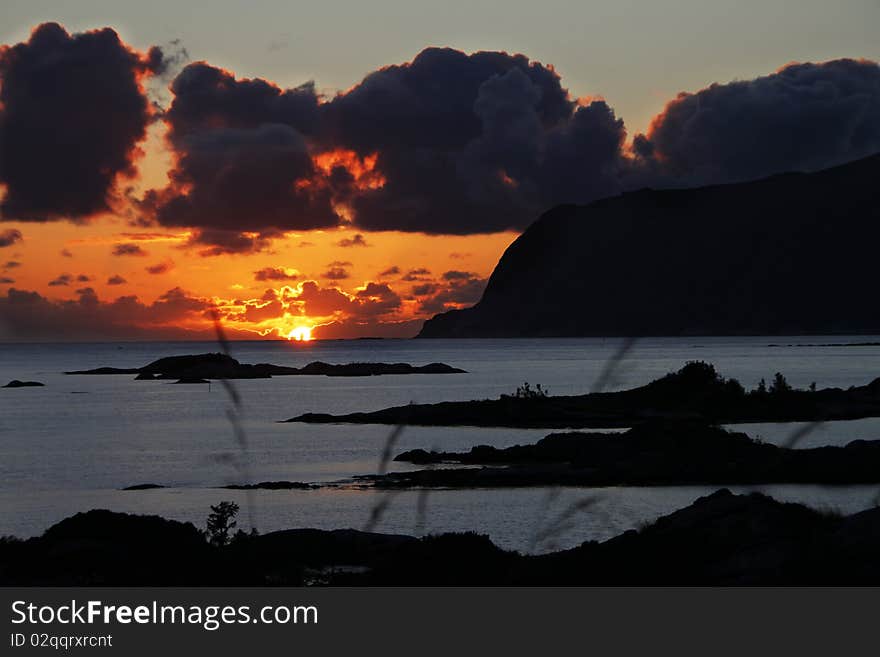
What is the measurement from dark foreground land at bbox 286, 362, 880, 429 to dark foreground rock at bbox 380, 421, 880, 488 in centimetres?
1989

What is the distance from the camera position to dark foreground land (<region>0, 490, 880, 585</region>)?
1678cm

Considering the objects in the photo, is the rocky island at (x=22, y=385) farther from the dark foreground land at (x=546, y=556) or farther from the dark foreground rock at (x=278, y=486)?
the dark foreground land at (x=546, y=556)

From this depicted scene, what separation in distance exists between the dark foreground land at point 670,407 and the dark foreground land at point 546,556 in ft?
166

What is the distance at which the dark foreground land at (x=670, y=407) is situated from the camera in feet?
240

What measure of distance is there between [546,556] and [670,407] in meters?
56.8

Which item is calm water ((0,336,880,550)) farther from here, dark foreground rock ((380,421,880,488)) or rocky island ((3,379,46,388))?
rocky island ((3,379,46,388))

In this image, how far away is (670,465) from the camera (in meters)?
46.6

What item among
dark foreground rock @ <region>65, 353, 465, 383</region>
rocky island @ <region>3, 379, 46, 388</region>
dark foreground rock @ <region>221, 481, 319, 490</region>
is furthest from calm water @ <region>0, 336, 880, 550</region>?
dark foreground rock @ <region>65, 353, 465, 383</region>

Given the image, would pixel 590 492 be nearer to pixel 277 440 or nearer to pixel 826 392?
pixel 277 440

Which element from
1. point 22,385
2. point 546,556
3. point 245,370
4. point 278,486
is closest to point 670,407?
point 278,486

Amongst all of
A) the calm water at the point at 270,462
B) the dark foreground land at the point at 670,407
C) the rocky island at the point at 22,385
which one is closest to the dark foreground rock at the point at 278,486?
the calm water at the point at 270,462

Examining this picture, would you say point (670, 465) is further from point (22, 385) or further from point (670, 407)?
point (22, 385)

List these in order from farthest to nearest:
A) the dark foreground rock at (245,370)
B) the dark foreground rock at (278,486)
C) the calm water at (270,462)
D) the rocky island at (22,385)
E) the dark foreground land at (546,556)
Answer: the dark foreground rock at (245,370) < the rocky island at (22,385) < the dark foreground rock at (278,486) < the calm water at (270,462) < the dark foreground land at (546,556)

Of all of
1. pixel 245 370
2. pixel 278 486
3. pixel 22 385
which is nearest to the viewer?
pixel 278 486
